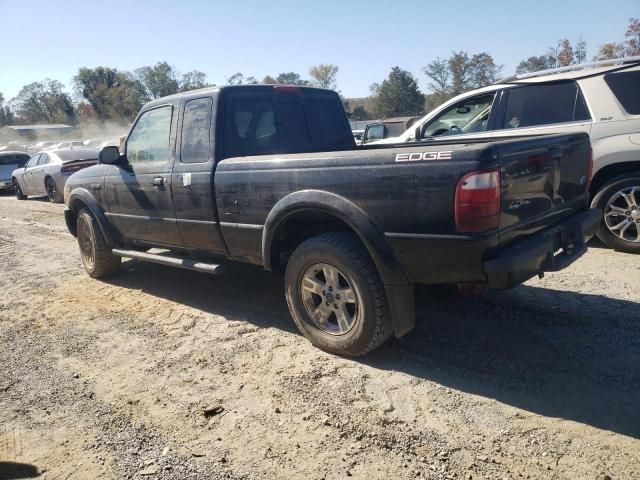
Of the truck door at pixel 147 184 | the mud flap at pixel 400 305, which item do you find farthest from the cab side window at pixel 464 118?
the mud flap at pixel 400 305

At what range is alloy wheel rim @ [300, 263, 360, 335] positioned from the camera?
3.53 meters

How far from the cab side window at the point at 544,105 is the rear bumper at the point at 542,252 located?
8.19ft

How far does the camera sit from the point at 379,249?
10.5 ft

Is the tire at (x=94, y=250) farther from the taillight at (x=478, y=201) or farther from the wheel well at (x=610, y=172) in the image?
the wheel well at (x=610, y=172)

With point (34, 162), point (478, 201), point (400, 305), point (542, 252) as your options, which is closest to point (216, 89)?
point (400, 305)

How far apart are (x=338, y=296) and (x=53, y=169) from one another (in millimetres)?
13099

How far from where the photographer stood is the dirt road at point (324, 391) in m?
2.58

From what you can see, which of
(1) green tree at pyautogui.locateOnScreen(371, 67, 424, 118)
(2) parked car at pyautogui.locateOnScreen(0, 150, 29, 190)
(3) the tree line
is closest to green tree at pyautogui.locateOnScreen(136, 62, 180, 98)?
(3) the tree line

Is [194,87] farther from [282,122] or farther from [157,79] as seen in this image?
[282,122]

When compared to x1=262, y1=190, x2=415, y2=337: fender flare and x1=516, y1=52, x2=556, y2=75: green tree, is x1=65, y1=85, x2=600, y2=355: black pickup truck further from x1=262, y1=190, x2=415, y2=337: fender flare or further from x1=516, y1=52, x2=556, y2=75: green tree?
x1=516, y1=52, x2=556, y2=75: green tree

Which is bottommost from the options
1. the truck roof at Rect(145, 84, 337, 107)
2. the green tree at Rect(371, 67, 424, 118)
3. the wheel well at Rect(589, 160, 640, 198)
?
the wheel well at Rect(589, 160, 640, 198)

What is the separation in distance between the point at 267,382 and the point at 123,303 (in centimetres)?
252

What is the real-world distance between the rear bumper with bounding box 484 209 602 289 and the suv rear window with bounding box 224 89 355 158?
7.70 ft

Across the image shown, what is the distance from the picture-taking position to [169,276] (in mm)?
6152
